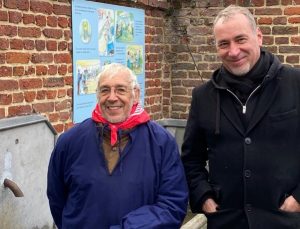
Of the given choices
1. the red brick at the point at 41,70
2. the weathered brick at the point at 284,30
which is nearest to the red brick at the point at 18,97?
the red brick at the point at 41,70

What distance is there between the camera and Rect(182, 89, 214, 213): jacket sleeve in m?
2.90

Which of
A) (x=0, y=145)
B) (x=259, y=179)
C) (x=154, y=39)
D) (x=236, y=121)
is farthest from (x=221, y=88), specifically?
(x=154, y=39)

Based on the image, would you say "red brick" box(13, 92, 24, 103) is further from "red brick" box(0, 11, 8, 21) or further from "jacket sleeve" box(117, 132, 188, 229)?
"jacket sleeve" box(117, 132, 188, 229)

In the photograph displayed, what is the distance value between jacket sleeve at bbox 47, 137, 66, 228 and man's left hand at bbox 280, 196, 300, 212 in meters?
1.10

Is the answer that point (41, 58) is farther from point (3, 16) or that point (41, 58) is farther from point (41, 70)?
point (3, 16)

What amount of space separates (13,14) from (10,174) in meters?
1.13

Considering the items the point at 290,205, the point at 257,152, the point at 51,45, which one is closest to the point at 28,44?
the point at 51,45

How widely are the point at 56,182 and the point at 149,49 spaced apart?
3545 mm

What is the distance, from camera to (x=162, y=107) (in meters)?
6.49

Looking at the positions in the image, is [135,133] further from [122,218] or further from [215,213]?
[215,213]

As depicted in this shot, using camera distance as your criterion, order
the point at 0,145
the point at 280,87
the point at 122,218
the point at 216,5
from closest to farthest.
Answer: the point at 122,218
the point at 280,87
the point at 0,145
the point at 216,5

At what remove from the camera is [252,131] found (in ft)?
8.86

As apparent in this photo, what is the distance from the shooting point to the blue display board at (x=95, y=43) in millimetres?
4695

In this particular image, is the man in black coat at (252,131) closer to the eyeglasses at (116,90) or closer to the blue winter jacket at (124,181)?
the blue winter jacket at (124,181)
